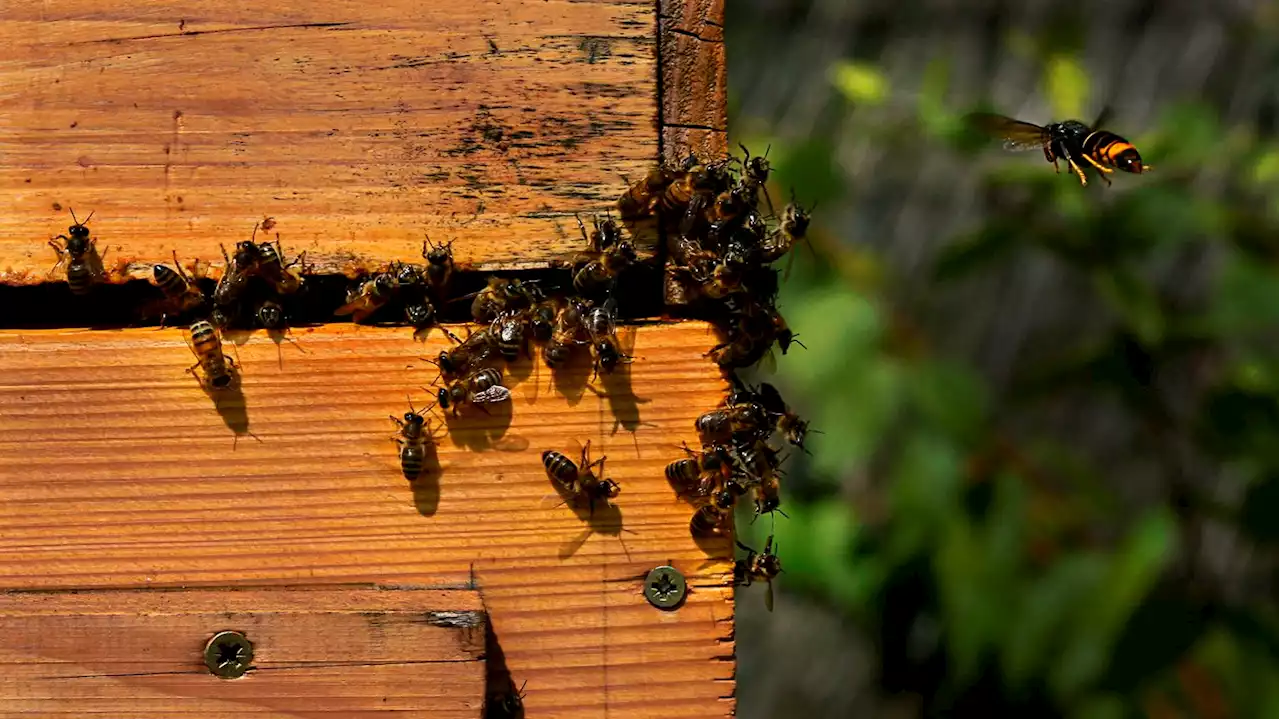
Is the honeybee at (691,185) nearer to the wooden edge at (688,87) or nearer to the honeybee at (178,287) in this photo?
the wooden edge at (688,87)

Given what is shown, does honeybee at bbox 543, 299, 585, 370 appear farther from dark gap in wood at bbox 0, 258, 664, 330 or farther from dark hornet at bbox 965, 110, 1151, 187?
dark hornet at bbox 965, 110, 1151, 187

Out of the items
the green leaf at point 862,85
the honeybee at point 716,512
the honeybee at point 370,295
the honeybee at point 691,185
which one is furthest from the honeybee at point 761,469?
the green leaf at point 862,85

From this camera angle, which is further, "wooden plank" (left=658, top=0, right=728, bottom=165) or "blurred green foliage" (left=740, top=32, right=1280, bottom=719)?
"blurred green foliage" (left=740, top=32, right=1280, bottom=719)

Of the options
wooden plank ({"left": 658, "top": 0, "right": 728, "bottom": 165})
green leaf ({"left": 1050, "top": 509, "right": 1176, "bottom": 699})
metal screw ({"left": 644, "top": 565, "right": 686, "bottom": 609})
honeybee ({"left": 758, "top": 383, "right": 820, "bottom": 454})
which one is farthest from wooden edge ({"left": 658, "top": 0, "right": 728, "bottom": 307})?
green leaf ({"left": 1050, "top": 509, "right": 1176, "bottom": 699})

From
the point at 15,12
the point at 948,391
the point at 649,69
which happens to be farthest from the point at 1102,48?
the point at 15,12

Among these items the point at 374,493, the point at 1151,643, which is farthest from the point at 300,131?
the point at 1151,643

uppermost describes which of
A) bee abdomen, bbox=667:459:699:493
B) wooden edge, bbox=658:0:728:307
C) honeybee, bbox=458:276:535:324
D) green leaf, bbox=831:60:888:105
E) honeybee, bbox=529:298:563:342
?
wooden edge, bbox=658:0:728:307
